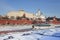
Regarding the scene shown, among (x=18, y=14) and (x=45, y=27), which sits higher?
(x=18, y=14)

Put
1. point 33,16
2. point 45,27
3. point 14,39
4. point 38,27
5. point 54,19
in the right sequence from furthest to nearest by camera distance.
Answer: point 33,16
point 54,19
point 45,27
point 38,27
point 14,39

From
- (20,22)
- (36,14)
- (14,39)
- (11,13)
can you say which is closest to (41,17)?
(36,14)

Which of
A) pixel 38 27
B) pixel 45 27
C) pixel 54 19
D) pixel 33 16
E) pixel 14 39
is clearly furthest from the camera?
pixel 33 16

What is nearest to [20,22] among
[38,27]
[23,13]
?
[38,27]

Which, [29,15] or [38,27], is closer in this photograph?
[38,27]

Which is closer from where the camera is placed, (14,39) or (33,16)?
(14,39)

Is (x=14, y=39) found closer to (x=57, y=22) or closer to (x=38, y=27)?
(x=38, y=27)

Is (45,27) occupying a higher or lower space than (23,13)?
lower

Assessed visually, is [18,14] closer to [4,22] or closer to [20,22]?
[20,22]

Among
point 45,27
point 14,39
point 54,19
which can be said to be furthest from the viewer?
point 54,19

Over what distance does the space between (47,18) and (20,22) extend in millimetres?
7115

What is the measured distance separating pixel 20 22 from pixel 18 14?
6216mm

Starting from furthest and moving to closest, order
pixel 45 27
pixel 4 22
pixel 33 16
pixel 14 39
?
pixel 33 16
pixel 45 27
pixel 4 22
pixel 14 39

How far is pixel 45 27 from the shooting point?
52.0 ft
